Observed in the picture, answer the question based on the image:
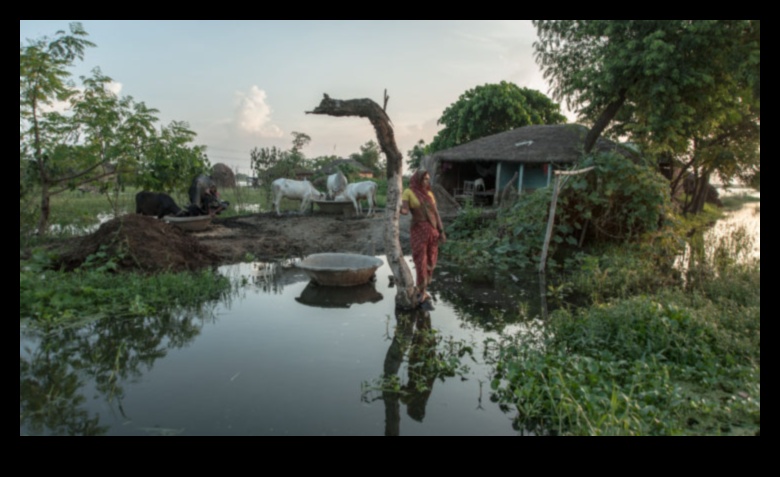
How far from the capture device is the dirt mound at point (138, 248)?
732 centimetres

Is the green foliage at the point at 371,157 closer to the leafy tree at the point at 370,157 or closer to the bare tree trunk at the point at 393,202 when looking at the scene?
the leafy tree at the point at 370,157

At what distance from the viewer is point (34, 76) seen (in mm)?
8547

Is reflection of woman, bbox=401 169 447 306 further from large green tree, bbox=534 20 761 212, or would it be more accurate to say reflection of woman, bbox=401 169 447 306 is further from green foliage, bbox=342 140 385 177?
green foliage, bbox=342 140 385 177

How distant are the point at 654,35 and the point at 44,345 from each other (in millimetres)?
13923

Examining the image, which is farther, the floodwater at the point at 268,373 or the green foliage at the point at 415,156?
the green foliage at the point at 415,156

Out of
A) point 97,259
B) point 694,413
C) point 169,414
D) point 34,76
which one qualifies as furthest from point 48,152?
point 694,413

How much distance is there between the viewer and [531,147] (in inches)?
727

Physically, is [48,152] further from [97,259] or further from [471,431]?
[471,431]

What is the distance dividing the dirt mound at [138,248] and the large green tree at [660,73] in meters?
11.6

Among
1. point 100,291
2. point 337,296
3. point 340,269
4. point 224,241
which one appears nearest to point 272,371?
point 337,296

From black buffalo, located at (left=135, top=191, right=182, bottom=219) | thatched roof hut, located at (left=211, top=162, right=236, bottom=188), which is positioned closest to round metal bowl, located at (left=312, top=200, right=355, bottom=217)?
black buffalo, located at (left=135, top=191, right=182, bottom=219)

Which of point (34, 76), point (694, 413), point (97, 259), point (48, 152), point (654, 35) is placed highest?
point (654, 35)

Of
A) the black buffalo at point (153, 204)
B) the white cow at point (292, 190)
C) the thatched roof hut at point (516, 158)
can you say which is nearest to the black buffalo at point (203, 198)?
the black buffalo at point (153, 204)

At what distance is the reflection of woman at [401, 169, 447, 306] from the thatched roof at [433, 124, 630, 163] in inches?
471
